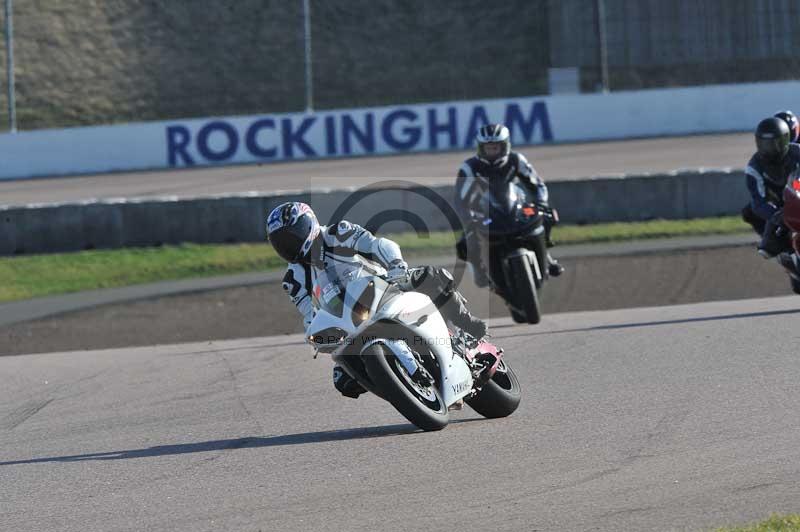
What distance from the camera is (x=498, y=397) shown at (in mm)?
7539

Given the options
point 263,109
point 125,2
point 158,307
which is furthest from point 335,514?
point 125,2

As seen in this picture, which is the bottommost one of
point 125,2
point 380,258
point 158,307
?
point 158,307

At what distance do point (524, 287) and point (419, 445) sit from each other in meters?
5.01

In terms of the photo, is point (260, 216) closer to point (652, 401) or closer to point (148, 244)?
point (148, 244)

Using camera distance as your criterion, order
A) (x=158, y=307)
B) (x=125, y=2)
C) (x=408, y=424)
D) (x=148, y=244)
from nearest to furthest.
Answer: (x=408, y=424) → (x=158, y=307) → (x=148, y=244) → (x=125, y=2)

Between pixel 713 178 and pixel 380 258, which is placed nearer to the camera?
pixel 380 258

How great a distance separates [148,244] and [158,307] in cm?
398

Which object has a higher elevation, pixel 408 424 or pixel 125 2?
pixel 125 2

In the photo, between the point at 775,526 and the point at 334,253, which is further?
the point at 334,253

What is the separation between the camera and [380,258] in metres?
6.95

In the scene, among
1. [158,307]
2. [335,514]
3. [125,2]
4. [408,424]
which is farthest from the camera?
[125,2]

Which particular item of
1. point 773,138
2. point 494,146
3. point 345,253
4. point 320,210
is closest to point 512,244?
point 494,146

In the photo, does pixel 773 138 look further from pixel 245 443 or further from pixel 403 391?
pixel 245 443

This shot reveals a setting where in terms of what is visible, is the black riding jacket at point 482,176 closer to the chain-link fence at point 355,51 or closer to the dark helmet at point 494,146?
the dark helmet at point 494,146
